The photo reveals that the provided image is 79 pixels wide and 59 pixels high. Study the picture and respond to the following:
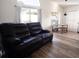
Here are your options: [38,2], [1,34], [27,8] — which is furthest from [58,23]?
[1,34]

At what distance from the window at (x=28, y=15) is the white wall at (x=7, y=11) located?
2.86ft

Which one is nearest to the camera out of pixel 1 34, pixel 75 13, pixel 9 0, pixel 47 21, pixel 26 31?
pixel 1 34

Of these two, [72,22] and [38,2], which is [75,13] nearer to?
[72,22]

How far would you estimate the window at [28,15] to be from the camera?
6.95m

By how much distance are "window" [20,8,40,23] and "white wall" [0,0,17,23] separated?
2.86 ft

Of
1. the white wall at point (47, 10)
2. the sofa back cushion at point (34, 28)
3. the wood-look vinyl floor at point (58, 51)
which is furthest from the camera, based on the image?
the white wall at point (47, 10)

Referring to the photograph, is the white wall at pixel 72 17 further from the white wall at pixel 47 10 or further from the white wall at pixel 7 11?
the white wall at pixel 7 11

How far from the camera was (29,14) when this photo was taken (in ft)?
24.5

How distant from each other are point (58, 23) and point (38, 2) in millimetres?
3577

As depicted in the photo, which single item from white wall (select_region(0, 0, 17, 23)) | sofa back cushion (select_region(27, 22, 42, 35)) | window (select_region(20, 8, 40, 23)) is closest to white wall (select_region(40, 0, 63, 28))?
window (select_region(20, 8, 40, 23))

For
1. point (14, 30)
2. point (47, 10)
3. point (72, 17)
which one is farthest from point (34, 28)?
point (72, 17)

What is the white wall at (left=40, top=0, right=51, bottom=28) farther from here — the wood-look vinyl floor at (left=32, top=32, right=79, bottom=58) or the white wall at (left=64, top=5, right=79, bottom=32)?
the wood-look vinyl floor at (left=32, top=32, right=79, bottom=58)

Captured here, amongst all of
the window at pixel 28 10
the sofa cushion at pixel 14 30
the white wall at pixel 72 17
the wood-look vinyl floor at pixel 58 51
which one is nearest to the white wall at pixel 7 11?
the window at pixel 28 10

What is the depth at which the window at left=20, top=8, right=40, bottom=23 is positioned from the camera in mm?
6953
